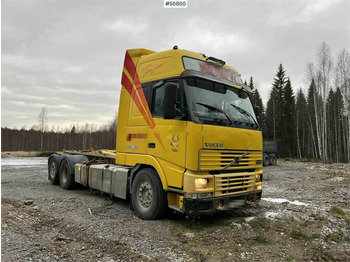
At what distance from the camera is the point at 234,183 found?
5363 millimetres

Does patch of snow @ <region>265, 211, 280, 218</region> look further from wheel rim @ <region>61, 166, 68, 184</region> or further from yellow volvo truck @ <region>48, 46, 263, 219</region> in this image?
wheel rim @ <region>61, 166, 68, 184</region>

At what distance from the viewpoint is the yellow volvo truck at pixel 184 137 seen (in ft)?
16.0

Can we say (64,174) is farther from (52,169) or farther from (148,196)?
(148,196)

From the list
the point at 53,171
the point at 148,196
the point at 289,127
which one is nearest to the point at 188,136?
the point at 148,196

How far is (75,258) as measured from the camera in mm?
3781

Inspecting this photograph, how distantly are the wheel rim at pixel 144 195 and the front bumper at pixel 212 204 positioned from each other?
104 centimetres

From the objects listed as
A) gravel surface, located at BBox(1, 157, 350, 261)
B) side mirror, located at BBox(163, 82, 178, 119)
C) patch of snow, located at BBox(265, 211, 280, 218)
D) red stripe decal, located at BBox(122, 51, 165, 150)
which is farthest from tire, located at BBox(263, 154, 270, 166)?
side mirror, located at BBox(163, 82, 178, 119)

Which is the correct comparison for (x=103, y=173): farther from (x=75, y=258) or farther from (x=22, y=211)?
(x=75, y=258)

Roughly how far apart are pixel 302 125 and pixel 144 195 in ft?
142

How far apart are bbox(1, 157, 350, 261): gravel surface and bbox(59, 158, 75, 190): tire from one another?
1.62m

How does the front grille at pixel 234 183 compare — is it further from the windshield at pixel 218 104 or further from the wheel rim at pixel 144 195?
the wheel rim at pixel 144 195

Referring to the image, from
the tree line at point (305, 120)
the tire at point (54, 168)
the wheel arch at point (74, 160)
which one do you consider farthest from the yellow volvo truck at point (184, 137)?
the tree line at point (305, 120)

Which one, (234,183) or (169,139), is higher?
(169,139)

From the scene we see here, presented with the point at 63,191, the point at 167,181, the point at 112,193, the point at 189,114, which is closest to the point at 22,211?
the point at 112,193
